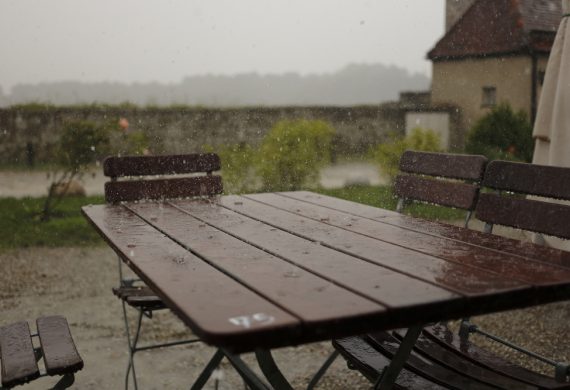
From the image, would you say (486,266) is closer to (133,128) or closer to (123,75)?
(133,128)

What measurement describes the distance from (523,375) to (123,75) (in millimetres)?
15935

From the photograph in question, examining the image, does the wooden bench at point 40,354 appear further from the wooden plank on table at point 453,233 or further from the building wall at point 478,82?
the building wall at point 478,82

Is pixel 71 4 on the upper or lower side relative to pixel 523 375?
upper

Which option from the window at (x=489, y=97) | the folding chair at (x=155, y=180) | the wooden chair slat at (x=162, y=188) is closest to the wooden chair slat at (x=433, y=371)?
the folding chair at (x=155, y=180)

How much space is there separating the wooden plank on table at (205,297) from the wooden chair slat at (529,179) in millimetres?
1218

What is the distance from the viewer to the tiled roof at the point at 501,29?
17.5 meters

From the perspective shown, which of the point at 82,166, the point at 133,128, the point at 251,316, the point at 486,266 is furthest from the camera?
the point at 133,128

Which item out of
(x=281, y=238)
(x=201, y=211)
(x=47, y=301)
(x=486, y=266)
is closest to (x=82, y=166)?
(x=47, y=301)

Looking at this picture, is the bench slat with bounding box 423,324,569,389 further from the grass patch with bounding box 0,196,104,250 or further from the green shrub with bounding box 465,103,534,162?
the green shrub with bounding box 465,103,534,162

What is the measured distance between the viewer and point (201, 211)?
282 cm

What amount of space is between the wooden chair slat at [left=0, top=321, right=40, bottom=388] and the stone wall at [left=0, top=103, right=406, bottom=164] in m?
12.8

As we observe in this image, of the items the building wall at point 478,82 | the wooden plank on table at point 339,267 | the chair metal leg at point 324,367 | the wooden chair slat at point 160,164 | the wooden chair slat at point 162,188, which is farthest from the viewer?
the building wall at point 478,82

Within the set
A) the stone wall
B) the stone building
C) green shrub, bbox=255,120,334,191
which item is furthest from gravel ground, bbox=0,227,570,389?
the stone building

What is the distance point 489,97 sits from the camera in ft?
59.8
